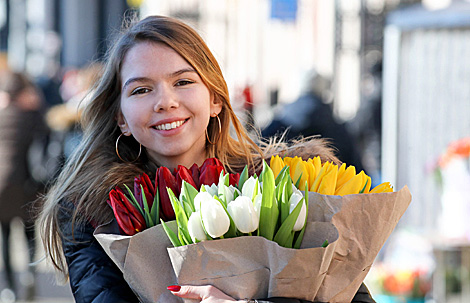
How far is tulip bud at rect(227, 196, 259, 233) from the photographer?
1458 mm

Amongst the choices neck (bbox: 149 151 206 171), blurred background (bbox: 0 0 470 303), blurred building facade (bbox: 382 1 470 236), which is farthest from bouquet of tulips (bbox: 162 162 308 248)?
blurred building facade (bbox: 382 1 470 236)

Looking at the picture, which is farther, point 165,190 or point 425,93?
point 425,93

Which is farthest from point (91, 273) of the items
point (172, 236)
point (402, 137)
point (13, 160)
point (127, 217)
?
point (13, 160)

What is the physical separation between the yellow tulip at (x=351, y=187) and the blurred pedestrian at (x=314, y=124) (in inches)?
130

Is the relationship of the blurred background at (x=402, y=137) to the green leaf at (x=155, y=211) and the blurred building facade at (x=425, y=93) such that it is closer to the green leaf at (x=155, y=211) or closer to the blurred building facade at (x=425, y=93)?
the blurred building facade at (x=425, y=93)

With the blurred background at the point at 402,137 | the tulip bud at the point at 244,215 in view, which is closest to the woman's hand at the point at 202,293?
the tulip bud at the point at 244,215

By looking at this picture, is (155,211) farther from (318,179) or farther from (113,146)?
(113,146)

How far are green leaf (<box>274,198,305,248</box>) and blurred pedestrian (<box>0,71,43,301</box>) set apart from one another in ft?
14.8

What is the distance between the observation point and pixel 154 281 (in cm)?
155

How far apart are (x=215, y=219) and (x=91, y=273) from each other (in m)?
0.48

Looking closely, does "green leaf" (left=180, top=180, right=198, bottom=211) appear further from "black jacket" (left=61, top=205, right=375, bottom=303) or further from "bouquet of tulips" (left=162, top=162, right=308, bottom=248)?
"black jacket" (left=61, top=205, right=375, bottom=303)

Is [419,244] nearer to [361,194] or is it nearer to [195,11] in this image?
[361,194]

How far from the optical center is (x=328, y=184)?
1624mm

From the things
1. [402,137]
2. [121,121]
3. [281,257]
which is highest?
[121,121]
